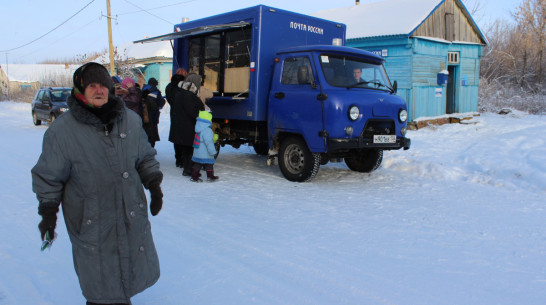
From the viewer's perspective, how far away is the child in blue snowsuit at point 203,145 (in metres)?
7.25

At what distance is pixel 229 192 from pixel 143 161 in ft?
13.4

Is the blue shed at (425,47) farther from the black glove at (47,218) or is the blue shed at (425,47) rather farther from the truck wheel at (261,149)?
the black glove at (47,218)

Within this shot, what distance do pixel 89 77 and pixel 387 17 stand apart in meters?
16.2

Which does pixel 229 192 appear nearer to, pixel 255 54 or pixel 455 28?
pixel 255 54

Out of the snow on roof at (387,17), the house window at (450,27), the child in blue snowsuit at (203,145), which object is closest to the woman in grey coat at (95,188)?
the child in blue snowsuit at (203,145)

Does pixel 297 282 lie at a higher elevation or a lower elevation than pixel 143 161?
lower

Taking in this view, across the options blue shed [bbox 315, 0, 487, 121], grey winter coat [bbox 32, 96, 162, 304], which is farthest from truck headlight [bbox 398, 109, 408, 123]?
blue shed [bbox 315, 0, 487, 121]

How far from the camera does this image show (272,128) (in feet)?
24.8

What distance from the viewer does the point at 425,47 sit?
1570cm

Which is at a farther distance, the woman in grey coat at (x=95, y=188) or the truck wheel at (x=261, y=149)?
the truck wheel at (x=261, y=149)

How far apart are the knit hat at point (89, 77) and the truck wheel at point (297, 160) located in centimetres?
495

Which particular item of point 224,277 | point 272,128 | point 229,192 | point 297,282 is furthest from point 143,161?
point 272,128

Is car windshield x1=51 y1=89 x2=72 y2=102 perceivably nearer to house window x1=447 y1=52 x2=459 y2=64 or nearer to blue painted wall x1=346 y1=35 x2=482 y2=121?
blue painted wall x1=346 y1=35 x2=482 y2=121

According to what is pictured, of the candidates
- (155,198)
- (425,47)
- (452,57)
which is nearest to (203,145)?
(155,198)
